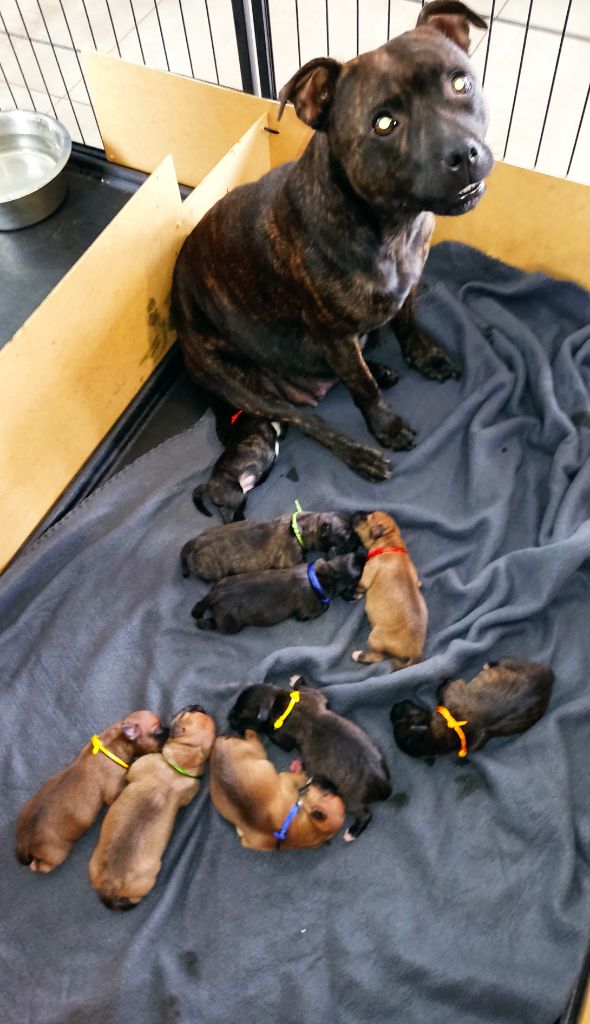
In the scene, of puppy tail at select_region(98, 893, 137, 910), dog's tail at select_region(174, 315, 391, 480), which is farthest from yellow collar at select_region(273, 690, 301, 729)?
dog's tail at select_region(174, 315, 391, 480)

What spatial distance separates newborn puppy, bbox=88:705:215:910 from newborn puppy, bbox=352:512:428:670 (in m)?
0.50

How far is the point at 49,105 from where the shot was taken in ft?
12.6

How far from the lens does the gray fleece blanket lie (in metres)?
1.74

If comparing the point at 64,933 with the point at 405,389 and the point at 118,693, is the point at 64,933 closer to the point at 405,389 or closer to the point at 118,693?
the point at 118,693

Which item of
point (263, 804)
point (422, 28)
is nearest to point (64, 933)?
point (263, 804)

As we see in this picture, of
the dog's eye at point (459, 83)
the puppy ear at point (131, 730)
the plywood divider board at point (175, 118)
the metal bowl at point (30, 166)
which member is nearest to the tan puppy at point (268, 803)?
the puppy ear at point (131, 730)

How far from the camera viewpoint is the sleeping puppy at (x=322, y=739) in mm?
1861

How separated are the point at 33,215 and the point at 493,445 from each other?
6.59 ft

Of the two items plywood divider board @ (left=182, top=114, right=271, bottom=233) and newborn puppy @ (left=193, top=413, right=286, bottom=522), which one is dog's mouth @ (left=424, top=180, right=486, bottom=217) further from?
plywood divider board @ (left=182, top=114, right=271, bottom=233)

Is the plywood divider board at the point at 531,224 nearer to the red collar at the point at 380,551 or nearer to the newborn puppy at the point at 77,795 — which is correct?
the red collar at the point at 380,551

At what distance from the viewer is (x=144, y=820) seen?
1841mm

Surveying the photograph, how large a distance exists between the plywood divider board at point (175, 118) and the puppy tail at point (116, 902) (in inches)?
89.8

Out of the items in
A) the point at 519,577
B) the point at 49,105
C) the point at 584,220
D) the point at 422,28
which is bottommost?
the point at 49,105

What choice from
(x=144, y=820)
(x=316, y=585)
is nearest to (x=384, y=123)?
(x=316, y=585)
